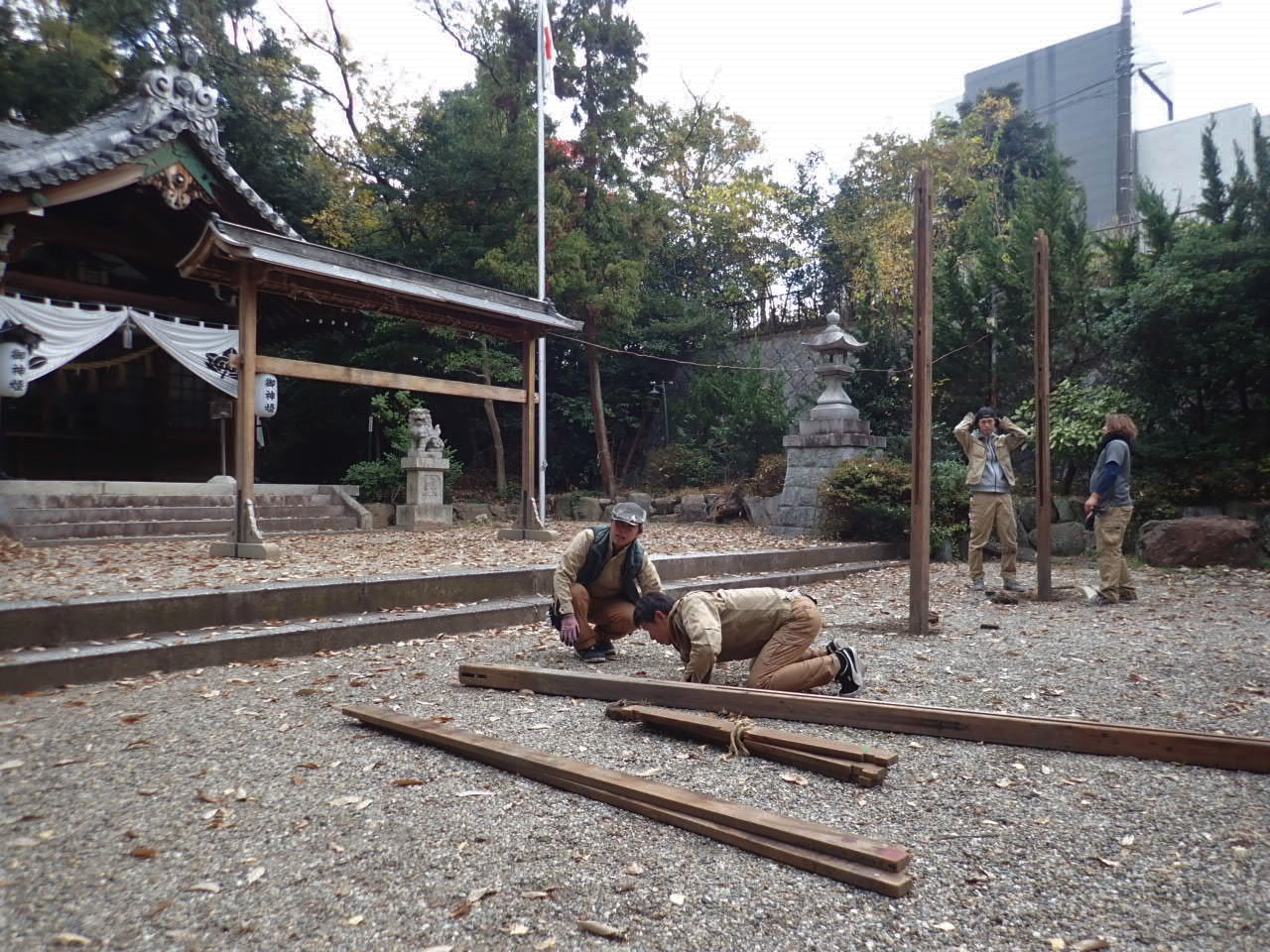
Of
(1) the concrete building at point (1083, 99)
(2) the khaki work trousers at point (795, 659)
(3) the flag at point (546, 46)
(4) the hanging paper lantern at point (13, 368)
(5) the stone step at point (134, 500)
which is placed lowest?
(2) the khaki work trousers at point (795, 659)

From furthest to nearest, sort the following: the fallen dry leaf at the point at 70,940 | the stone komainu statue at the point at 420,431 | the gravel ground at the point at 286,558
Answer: the stone komainu statue at the point at 420,431, the gravel ground at the point at 286,558, the fallen dry leaf at the point at 70,940

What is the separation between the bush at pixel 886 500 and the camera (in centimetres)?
1116

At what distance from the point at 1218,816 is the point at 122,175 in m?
13.3

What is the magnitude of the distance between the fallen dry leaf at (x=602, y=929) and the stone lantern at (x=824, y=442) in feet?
33.8

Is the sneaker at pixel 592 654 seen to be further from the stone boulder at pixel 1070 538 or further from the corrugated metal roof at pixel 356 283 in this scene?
the stone boulder at pixel 1070 538

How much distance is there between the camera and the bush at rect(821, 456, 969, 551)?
36.6ft

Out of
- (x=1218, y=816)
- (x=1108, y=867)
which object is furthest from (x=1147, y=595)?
(x=1108, y=867)

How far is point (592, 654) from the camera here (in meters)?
5.51

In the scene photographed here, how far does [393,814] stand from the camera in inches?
116

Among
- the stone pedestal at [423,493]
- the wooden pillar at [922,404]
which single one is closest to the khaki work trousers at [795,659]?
the wooden pillar at [922,404]

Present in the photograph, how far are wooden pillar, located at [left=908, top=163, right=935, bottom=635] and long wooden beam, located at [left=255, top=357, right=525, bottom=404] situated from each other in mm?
5572

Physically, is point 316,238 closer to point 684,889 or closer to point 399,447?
point 399,447

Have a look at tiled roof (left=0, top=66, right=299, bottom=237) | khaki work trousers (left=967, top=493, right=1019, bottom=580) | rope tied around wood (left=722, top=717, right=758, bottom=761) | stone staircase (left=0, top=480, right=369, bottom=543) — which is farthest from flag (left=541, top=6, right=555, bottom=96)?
rope tied around wood (left=722, top=717, right=758, bottom=761)

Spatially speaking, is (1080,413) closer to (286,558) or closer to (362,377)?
(362,377)
